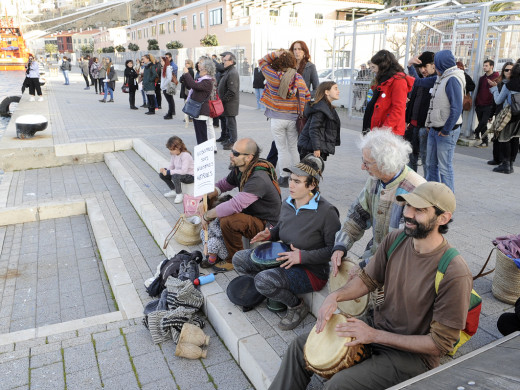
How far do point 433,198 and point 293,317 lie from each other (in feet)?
5.21

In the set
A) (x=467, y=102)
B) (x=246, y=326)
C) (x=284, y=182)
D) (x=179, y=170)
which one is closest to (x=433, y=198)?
(x=246, y=326)

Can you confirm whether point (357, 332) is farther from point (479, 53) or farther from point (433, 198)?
point (479, 53)

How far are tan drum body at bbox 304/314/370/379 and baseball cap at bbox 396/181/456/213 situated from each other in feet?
2.49

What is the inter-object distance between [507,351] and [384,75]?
3801mm

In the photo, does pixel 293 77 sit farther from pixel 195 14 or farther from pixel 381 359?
pixel 195 14

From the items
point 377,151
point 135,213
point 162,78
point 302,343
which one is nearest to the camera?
point 302,343

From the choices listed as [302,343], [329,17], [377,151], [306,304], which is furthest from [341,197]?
[329,17]

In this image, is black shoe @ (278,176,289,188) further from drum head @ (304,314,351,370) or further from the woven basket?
drum head @ (304,314,351,370)

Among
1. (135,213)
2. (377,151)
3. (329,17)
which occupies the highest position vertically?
(329,17)

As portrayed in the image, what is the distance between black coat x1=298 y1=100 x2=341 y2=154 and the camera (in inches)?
214

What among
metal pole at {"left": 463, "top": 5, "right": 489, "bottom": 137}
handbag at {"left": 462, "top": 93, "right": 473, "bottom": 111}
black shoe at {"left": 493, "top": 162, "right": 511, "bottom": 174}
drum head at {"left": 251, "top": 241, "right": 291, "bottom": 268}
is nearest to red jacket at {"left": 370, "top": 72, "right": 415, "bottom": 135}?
drum head at {"left": 251, "top": 241, "right": 291, "bottom": 268}

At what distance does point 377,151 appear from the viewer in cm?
290

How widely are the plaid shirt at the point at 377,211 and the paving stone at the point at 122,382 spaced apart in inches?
68.2

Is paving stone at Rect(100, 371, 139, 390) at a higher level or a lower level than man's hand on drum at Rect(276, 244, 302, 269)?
lower
